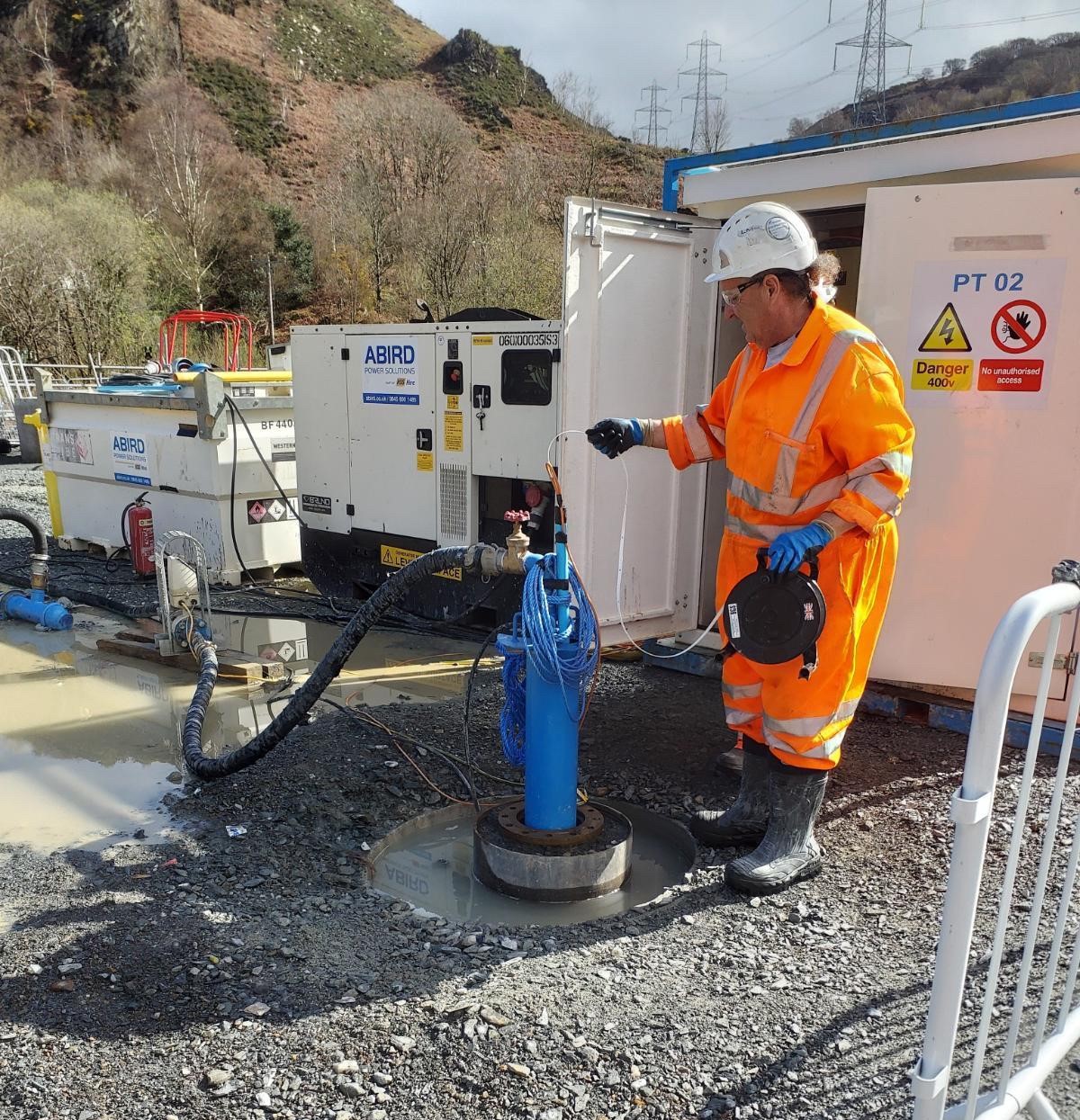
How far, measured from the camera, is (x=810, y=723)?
3.05 m

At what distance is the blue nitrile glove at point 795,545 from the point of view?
2.83 m

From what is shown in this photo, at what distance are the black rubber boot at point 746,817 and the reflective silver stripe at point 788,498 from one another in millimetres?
899

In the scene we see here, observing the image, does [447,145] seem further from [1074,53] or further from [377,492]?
[1074,53]

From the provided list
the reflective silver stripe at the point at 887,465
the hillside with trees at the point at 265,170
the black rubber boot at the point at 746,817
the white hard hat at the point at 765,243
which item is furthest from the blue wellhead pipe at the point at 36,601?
the hillside with trees at the point at 265,170

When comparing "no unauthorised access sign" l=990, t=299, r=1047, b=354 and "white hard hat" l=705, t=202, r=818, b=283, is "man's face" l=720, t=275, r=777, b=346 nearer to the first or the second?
"white hard hat" l=705, t=202, r=818, b=283

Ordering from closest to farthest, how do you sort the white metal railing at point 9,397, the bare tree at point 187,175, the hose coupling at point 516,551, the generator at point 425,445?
the hose coupling at point 516,551 → the generator at point 425,445 → the white metal railing at point 9,397 → the bare tree at point 187,175

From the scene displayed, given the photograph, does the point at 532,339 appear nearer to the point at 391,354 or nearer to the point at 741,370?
the point at 391,354

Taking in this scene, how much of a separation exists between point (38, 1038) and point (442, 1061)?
3.33ft

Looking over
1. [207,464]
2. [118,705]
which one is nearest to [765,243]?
[118,705]

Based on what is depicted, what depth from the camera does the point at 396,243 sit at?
3108 cm

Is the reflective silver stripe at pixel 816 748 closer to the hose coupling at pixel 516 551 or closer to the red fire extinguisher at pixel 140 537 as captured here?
the hose coupling at pixel 516 551

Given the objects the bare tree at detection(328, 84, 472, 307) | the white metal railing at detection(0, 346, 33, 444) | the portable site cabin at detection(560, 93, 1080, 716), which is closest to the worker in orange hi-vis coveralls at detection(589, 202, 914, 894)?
the portable site cabin at detection(560, 93, 1080, 716)

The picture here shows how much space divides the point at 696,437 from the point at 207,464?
4.63m

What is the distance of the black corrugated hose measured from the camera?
3.46 m
